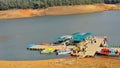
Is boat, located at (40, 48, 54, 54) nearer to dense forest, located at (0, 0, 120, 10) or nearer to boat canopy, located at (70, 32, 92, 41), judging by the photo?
boat canopy, located at (70, 32, 92, 41)

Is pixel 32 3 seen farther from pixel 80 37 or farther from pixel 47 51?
pixel 47 51

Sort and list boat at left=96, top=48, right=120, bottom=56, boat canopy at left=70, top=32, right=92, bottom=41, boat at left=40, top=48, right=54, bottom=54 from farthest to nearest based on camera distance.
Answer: boat canopy at left=70, top=32, right=92, bottom=41 < boat at left=40, top=48, right=54, bottom=54 < boat at left=96, top=48, right=120, bottom=56

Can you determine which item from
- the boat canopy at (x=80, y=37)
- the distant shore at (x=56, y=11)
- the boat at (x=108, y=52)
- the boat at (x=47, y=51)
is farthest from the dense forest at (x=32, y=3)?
the boat at (x=108, y=52)

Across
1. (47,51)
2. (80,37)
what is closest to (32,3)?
(80,37)

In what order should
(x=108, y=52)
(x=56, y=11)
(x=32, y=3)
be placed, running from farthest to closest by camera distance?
(x=32, y=3), (x=56, y=11), (x=108, y=52)

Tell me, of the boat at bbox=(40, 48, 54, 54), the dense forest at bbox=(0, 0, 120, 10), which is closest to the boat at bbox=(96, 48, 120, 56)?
the boat at bbox=(40, 48, 54, 54)

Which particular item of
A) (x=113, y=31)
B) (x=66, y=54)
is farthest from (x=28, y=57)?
(x=113, y=31)

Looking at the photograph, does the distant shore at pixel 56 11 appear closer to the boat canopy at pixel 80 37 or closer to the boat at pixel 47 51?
the boat canopy at pixel 80 37

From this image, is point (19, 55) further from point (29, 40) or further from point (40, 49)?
point (29, 40)
